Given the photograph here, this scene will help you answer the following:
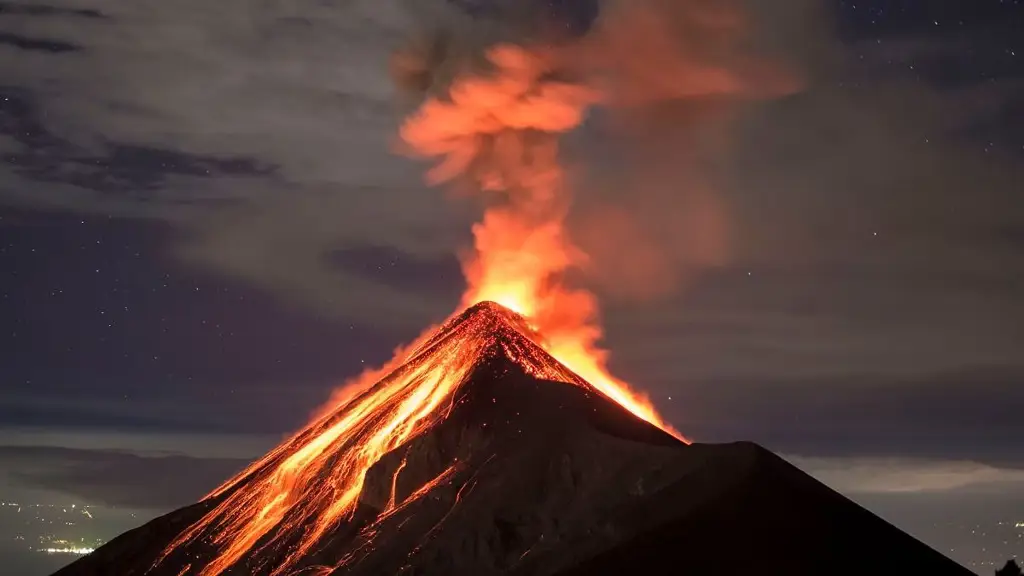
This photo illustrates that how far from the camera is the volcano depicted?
88938 millimetres

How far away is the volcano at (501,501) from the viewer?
88.9 metres

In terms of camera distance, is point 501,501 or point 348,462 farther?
point 348,462

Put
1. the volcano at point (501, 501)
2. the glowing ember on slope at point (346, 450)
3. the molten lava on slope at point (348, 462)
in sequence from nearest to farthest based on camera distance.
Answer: the volcano at point (501, 501) < the molten lava on slope at point (348, 462) < the glowing ember on slope at point (346, 450)

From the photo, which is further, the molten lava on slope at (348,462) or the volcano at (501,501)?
the molten lava on slope at (348,462)

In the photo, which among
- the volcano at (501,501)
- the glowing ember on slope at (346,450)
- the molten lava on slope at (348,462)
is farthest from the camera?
the glowing ember on slope at (346,450)

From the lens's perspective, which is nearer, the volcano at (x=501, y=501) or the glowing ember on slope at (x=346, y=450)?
the volcano at (x=501, y=501)

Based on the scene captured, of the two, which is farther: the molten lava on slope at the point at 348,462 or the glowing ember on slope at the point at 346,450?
the glowing ember on slope at the point at 346,450

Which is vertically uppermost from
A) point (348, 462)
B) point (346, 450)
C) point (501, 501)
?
point (346, 450)

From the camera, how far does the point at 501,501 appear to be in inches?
4097

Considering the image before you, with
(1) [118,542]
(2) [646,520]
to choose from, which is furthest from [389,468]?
(1) [118,542]

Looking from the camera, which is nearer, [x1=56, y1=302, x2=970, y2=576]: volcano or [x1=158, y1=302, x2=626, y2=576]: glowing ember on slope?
[x1=56, y1=302, x2=970, y2=576]: volcano

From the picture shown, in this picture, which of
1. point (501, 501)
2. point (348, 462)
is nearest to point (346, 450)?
point (348, 462)

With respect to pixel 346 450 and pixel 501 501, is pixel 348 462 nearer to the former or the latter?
pixel 346 450

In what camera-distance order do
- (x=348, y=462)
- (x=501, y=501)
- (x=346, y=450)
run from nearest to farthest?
(x=501, y=501) < (x=348, y=462) < (x=346, y=450)
